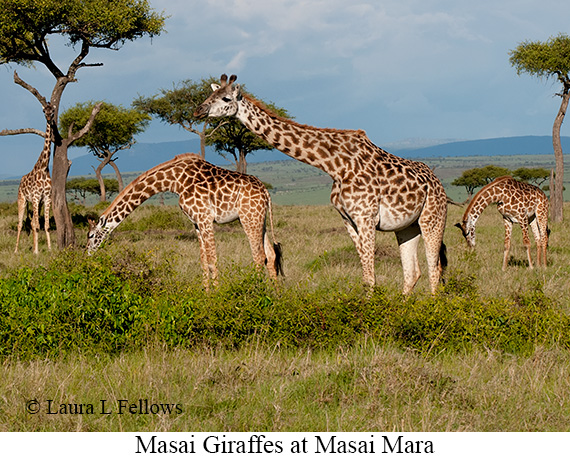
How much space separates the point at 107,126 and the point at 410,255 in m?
38.8

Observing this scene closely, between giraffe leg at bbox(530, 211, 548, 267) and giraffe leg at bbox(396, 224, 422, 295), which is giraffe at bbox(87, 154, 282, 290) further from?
giraffe leg at bbox(530, 211, 548, 267)

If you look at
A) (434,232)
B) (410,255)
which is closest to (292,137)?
(434,232)

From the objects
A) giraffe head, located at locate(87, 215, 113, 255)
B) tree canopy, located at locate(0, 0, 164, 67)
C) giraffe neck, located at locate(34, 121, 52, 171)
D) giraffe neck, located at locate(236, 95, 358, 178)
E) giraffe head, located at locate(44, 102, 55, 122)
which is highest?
tree canopy, located at locate(0, 0, 164, 67)

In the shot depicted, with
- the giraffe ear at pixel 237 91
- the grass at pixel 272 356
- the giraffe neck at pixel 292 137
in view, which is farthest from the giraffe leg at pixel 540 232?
the giraffe ear at pixel 237 91

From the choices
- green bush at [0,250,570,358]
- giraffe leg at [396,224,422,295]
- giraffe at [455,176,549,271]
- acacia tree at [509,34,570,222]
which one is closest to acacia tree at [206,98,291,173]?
acacia tree at [509,34,570,222]

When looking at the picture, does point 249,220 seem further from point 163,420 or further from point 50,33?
point 50,33

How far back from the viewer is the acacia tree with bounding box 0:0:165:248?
1609 cm

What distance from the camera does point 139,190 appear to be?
993 centimetres

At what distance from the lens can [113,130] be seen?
44.6 metres

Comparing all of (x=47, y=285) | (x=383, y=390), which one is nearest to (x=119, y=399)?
(x=383, y=390)

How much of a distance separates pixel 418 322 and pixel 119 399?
318 cm

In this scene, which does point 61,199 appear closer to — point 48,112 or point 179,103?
point 48,112

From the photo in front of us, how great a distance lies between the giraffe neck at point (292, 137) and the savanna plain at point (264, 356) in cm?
158

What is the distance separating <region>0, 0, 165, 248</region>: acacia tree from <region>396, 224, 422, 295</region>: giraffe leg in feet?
33.0
